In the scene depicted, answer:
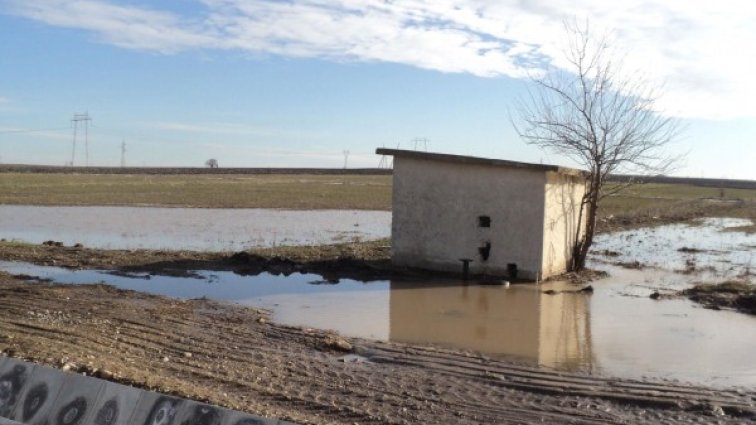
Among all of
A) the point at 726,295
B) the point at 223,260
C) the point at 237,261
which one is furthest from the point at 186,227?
the point at 726,295

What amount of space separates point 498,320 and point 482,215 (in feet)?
16.0

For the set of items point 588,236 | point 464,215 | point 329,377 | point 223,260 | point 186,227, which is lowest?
point 329,377

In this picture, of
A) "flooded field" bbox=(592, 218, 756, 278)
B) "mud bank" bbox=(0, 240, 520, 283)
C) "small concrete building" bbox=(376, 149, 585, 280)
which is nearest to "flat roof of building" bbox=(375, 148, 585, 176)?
"small concrete building" bbox=(376, 149, 585, 280)

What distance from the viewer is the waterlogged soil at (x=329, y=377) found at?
7578mm

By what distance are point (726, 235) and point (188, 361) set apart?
30.1m

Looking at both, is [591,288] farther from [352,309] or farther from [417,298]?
[352,309]

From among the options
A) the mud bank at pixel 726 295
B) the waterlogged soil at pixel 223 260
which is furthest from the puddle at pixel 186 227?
the mud bank at pixel 726 295

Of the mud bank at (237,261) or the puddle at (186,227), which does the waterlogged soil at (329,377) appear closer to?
the mud bank at (237,261)

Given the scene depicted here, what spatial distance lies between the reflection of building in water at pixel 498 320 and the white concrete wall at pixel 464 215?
49.0 inches

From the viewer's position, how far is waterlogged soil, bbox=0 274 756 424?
758cm

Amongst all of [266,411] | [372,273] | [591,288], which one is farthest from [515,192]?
[266,411]

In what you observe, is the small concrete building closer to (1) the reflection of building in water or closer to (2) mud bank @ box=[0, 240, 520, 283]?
(2) mud bank @ box=[0, 240, 520, 283]

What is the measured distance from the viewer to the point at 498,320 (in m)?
13.4

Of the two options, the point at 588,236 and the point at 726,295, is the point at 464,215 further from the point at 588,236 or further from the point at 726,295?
the point at 726,295
